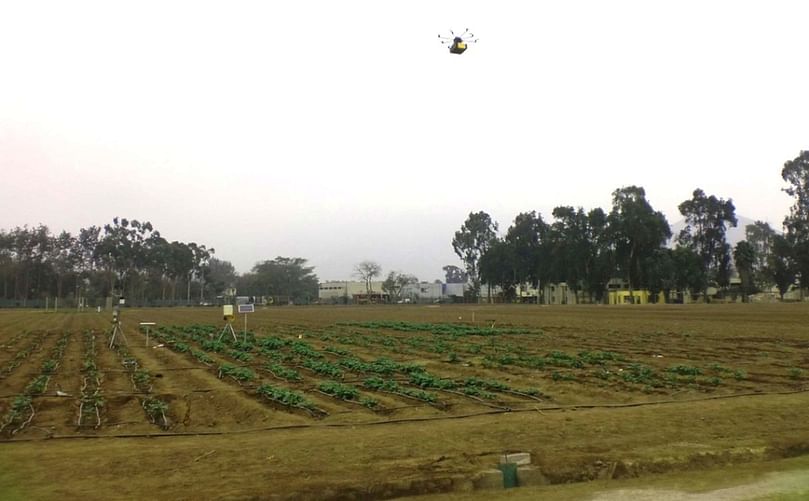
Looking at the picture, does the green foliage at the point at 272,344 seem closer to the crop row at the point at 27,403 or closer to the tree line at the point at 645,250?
the crop row at the point at 27,403

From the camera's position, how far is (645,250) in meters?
91.0

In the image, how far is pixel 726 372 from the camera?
1480 centimetres

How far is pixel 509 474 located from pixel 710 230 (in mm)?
103664

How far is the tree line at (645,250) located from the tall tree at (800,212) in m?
0.11

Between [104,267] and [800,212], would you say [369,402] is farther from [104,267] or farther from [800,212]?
[104,267]

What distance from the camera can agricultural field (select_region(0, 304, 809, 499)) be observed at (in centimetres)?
675

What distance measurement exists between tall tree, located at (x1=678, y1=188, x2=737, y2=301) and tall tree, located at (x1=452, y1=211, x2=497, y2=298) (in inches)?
1481

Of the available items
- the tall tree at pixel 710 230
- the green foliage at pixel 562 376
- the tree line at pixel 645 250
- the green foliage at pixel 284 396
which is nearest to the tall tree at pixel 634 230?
the tree line at pixel 645 250

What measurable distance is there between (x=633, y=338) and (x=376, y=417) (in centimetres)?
1890

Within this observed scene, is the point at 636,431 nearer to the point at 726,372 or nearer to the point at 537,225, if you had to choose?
the point at 726,372

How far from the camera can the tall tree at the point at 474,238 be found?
12769 cm

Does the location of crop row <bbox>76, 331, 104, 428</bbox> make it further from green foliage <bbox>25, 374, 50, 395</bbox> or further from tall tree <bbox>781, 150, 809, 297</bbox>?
tall tree <bbox>781, 150, 809, 297</bbox>

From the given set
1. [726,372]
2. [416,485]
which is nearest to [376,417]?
[416,485]

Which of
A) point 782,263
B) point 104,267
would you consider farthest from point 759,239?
point 104,267
